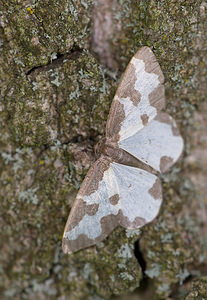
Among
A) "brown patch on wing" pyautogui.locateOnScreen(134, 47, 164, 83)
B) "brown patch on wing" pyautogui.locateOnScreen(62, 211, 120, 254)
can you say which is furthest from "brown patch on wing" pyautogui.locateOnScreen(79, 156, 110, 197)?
"brown patch on wing" pyautogui.locateOnScreen(134, 47, 164, 83)

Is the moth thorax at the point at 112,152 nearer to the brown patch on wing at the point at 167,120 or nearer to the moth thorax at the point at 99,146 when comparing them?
the moth thorax at the point at 99,146

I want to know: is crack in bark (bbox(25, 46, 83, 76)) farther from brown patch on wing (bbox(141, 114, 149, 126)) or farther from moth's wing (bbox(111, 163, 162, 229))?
moth's wing (bbox(111, 163, 162, 229))

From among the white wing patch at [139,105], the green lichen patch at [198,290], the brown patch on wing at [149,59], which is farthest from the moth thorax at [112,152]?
the green lichen patch at [198,290]

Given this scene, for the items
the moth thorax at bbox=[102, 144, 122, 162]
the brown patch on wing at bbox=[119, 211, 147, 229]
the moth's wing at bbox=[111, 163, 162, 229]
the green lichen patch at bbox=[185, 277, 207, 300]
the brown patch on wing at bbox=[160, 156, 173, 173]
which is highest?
the moth thorax at bbox=[102, 144, 122, 162]

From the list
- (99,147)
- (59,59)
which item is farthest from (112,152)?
(59,59)

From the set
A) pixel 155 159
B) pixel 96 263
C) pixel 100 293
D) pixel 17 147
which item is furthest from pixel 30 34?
pixel 100 293

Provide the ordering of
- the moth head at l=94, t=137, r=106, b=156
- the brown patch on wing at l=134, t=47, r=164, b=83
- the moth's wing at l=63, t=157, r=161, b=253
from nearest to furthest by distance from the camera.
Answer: the brown patch on wing at l=134, t=47, r=164, b=83 → the moth's wing at l=63, t=157, r=161, b=253 → the moth head at l=94, t=137, r=106, b=156

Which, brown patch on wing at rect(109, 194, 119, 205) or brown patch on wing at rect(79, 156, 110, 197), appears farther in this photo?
brown patch on wing at rect(109, 194, 119, 205)
